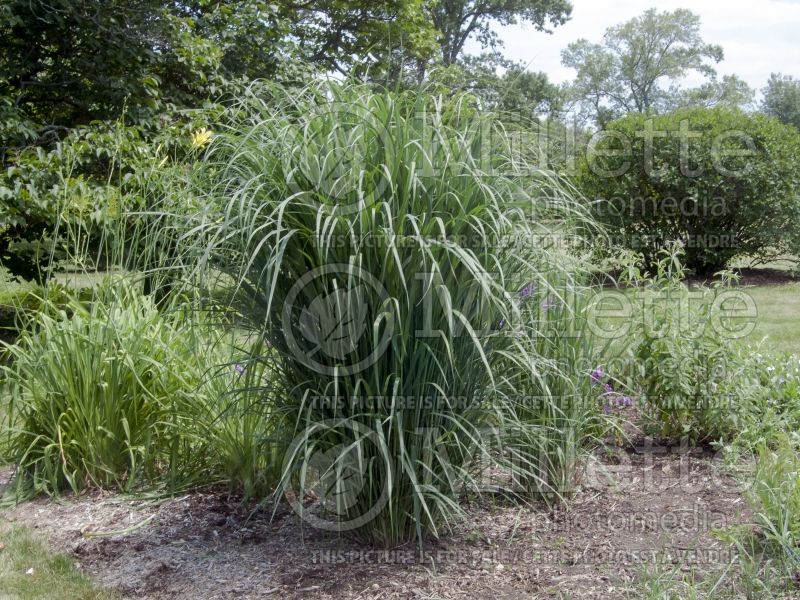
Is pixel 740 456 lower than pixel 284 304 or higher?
lower

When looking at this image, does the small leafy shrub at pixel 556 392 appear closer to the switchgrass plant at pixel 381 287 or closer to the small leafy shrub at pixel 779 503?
the switchgrass plant at pixel 381 287

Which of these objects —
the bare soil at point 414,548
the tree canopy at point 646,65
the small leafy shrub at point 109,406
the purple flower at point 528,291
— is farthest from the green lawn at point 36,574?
the tree canopy at point 646,65

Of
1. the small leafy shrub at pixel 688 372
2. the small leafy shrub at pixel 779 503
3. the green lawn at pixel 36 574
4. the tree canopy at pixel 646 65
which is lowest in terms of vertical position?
the green lawn at pixel 36 574

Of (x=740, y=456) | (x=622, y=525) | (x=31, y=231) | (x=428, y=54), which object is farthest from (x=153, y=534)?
(x=428, y=54)

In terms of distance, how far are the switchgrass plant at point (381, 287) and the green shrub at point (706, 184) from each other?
25.3ft

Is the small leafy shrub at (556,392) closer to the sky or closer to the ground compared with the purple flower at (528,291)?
closer to the ground

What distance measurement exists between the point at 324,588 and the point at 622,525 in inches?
49.6

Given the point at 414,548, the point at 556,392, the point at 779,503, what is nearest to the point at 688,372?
the point at 556,392

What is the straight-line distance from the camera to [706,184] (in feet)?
33.4

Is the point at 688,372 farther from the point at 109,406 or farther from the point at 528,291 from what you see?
the point at 109,406

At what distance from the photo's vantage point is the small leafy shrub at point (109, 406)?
12.2ft

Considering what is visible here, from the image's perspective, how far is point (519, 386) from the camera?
3.24 m

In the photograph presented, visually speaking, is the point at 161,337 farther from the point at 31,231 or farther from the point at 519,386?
the point at 31,231

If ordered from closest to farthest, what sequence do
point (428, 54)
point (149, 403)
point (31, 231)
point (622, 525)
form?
point (622, 525)
point (149, 403)
point (31, 231)
point (428, 54)
